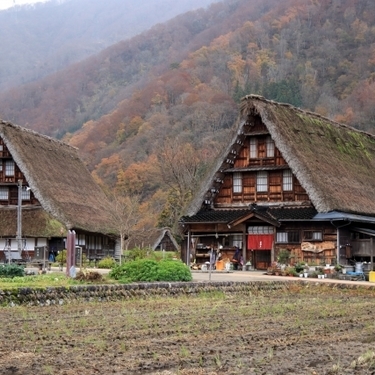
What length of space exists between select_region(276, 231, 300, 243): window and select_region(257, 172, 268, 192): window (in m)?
2.90

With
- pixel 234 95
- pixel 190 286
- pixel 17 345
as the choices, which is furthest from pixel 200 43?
pixel 17 345

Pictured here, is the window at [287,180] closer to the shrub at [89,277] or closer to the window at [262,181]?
the window at [262,181]

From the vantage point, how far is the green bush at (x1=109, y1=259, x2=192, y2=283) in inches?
811

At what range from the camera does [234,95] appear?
89.8 metres

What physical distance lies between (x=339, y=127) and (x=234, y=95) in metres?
50.3

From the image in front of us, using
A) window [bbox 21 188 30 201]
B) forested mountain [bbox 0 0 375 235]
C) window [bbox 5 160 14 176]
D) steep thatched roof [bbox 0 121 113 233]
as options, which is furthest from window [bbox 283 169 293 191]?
forested mountain [bbox 0 0 375 235]

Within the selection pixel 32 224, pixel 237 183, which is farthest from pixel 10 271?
pixel 32 224

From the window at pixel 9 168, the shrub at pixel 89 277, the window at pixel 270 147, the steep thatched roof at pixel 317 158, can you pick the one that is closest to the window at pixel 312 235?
the steep thatched roof at pixel 317 158

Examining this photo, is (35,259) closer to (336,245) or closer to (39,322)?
(336,245)

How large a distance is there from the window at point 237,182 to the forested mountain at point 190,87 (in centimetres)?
1708

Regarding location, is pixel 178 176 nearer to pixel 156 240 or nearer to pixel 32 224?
pixel 156 240

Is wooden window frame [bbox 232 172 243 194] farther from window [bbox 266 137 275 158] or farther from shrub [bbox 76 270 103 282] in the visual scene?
shrub [bbox 76 270 103 282]

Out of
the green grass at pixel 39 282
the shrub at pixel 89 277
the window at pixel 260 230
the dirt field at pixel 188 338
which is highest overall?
the window at pixel 260 230

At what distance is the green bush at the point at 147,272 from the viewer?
20594 mm
